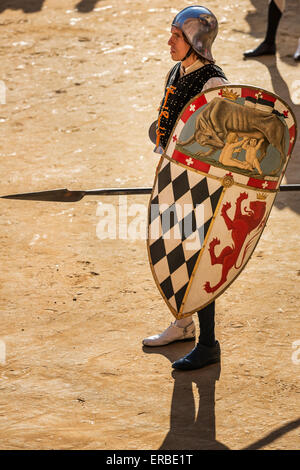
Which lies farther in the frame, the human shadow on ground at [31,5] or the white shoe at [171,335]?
the human shadow on ground at [31,5]

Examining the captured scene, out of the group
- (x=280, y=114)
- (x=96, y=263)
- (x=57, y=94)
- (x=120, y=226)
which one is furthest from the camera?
(x=57, y=94)

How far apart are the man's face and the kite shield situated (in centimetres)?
34

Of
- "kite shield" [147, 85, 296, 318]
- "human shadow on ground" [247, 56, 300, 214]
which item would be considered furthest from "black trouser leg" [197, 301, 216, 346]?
"human shadow on ground" [247, 56, 300, 214]

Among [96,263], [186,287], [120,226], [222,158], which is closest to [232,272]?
[186,287]

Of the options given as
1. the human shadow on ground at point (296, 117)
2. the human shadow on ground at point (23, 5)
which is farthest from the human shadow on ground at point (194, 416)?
the human shadow on ground at point (23, 5)

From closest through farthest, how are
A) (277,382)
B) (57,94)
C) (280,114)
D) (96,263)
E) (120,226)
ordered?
(280,114)
(277,382)
(96,263)
(120,226)
(57,94)

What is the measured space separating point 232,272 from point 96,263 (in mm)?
1667

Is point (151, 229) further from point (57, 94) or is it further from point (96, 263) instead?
point (57, 94)

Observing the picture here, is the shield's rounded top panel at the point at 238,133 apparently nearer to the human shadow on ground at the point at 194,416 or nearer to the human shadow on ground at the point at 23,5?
the human shadow on ground at the point at 194,416

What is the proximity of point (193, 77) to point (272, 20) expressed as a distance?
5.18m

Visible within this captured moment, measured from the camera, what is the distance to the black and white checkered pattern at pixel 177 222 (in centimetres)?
371

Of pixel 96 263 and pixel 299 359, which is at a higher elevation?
pixel 96 263

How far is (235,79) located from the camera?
27.4 feet

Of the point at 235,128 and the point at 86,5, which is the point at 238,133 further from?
the point at 86,5
